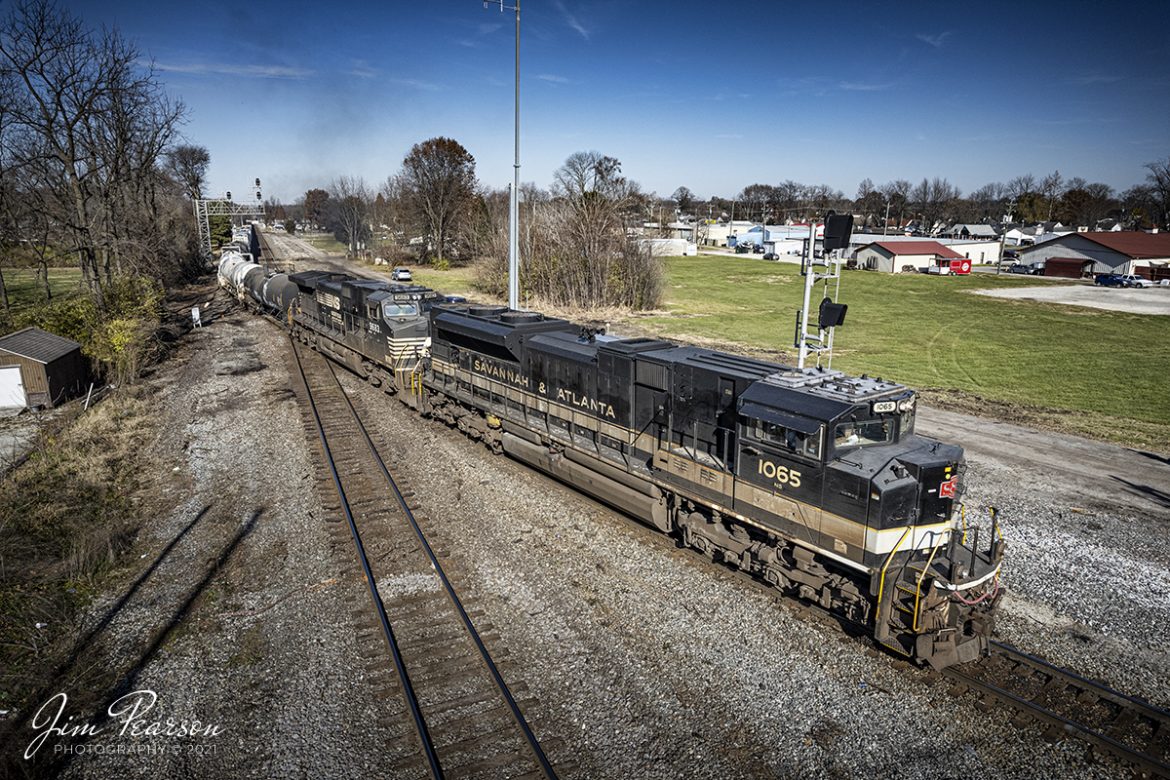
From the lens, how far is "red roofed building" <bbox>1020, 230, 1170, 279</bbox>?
66.1m

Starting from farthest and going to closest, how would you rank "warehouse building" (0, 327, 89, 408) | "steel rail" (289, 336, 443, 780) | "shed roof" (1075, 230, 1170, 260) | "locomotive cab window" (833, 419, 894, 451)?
1. "shed roof" (1075, 230, 1170, 260)
2. "warehouse building" (0, 327, 89, 408)
3. "locomotive cab window" (833, 419, 894, 451)
4. "steel rail" (289, 336, 443, 780)

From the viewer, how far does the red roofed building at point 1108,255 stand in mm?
66062

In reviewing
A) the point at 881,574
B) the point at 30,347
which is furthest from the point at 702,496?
the point at 30,347

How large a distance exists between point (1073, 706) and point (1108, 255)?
81.6 meters

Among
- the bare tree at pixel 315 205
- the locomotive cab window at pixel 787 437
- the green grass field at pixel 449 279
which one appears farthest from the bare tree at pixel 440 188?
the bare tree at pixel 315 205

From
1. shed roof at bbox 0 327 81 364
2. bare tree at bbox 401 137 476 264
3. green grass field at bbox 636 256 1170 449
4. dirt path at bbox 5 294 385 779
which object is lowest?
dirt path at bbox 5 294 385 779

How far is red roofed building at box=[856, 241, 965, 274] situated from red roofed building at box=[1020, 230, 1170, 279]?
9.84m

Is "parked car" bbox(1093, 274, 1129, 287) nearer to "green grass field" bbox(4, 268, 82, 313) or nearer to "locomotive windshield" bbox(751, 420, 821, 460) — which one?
"locomotive windshield" bbox(751, 420, 821, 460)

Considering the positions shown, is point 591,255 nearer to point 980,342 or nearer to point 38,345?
point 980,342

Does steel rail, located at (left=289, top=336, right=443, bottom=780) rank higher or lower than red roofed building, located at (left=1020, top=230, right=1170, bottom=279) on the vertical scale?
lower

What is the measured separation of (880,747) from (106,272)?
1576 inches

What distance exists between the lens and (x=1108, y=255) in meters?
68.2

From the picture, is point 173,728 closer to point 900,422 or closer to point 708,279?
point 900,422

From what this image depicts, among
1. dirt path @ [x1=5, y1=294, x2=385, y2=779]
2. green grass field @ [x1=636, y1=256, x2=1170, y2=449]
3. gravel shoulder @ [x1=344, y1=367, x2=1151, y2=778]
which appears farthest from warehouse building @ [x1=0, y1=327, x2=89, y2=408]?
green grass field @ [x1=636, y1=256, x2=1170, y2=449]
